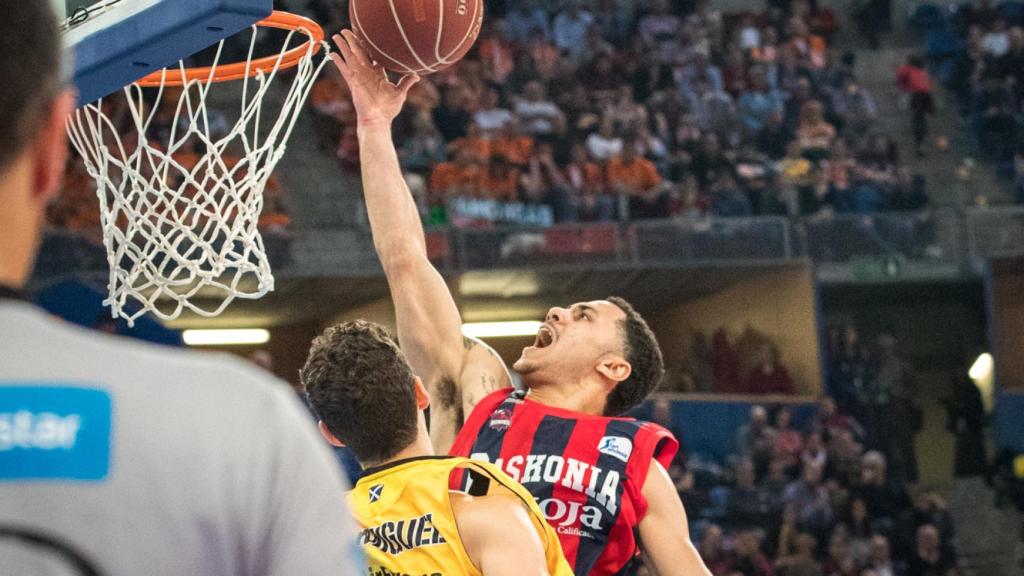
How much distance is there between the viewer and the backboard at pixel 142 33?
10.6 ft

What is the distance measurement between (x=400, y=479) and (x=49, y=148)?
1669mm

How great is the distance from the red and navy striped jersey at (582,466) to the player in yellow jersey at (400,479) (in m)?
0.96

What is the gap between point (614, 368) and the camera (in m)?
4.03

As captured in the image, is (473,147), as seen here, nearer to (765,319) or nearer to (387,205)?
(765,319)

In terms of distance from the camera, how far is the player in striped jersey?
3.62 m

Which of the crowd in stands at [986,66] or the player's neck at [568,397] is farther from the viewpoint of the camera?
the crowd in stands at [986,66]

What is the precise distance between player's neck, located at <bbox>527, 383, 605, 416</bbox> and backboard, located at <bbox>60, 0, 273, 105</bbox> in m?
1.33

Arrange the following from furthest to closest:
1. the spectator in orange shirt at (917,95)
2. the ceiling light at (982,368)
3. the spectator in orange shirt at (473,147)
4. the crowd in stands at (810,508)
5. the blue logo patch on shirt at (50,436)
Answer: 1. the spectator in orange shirt at (917,95)
2. the ceiling light at (982,368)
3. the spectator in orange shirt at (473,147)
4. the crowd in stands at (810,508)
5. the blue logo patch on shirt at (50,436)

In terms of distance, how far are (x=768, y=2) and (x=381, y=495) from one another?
1470 centimetres

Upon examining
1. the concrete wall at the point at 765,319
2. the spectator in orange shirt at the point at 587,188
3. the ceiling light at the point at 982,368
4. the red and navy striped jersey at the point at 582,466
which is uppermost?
the spectator in orange shirt at the point at 587,188

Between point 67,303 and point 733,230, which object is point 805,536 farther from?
point 67,303

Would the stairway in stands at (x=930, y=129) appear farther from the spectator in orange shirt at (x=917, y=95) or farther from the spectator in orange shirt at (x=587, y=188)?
the spectator in orange shirt at (x=587, y=188)

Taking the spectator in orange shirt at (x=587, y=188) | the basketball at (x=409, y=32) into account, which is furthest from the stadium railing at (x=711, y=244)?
the basketball at (x=409, y=32)

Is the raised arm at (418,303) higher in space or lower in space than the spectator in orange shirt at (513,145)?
lower
